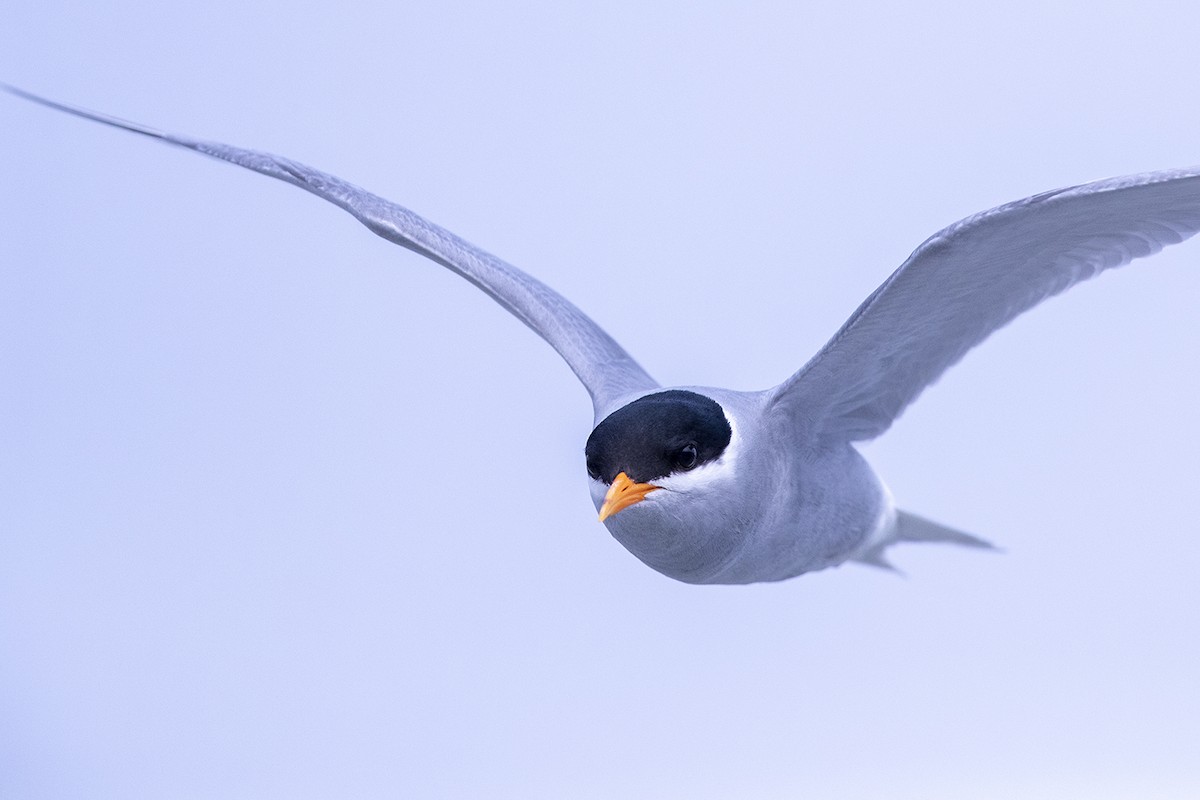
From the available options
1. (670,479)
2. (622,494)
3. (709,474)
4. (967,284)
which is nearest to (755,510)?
(709,474)

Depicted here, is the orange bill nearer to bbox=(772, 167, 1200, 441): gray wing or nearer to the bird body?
the bird body

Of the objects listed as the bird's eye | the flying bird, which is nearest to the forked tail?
the flying bird

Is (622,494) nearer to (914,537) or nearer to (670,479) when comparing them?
(670,479)

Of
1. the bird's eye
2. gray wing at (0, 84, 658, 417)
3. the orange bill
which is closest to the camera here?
the orange bill

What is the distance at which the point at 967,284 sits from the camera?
10.1ft

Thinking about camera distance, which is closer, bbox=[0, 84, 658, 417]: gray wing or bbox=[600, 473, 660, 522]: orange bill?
bbox=[600, 473, 660, 522]: orange bill

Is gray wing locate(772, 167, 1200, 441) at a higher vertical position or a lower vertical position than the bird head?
higher

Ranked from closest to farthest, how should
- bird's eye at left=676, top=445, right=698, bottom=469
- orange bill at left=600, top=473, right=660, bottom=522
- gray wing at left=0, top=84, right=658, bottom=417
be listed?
orange bill at left=600, top=473, right=660, bottom=522
bird's eye at left=676, top=445, right=698, bottom=469
gray wing at left=0, top=84, right=658, bottom=417

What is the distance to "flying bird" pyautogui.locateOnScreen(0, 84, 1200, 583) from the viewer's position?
2744 mm

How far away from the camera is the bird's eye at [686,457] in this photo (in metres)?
2.79

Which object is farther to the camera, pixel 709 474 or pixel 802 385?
pixel 802 385

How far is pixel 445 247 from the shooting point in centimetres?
366

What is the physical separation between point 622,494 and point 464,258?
1178 millimetres

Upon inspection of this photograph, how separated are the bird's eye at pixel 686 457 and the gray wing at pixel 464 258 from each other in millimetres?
709
